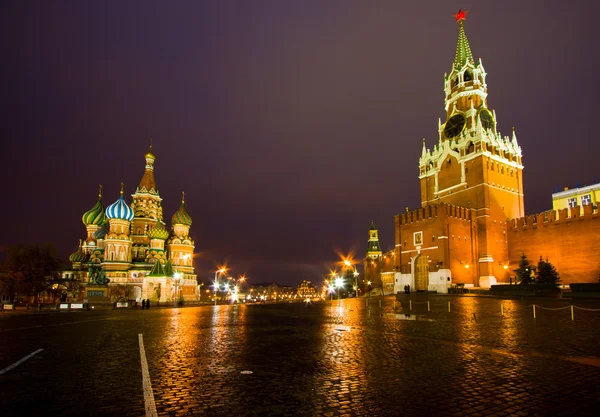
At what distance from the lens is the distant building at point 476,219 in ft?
140

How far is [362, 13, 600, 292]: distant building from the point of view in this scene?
140ft

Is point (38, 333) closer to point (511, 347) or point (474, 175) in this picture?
point (511, 347)

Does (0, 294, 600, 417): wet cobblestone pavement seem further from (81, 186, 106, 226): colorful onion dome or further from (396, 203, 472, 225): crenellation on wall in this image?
(81, 186, 106, 226): colorful onion dome

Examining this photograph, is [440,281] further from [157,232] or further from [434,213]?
[157,232]

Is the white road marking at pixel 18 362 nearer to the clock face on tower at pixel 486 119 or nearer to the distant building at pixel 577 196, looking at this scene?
the clock face on tower at pixel 486 119

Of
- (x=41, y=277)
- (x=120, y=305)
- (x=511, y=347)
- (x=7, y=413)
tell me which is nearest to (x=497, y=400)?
(x=511, y=347)

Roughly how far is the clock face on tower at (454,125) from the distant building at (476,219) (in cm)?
16

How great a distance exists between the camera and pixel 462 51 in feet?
197

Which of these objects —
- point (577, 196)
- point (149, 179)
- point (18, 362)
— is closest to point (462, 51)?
point (577, 196)

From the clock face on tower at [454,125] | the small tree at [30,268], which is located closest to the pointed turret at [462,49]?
the clock face on tower at [454,125]

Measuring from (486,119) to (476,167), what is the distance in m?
8.93

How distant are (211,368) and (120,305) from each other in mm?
32649

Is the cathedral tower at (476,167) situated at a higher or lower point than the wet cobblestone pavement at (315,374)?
higher

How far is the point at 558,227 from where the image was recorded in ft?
143
